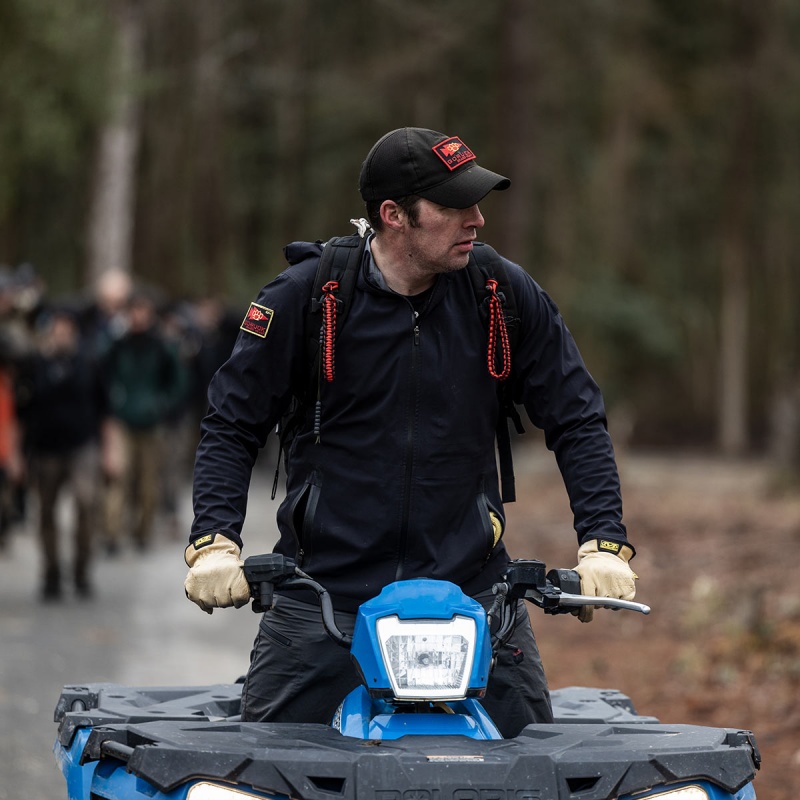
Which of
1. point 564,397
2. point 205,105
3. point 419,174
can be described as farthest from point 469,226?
point 205,105

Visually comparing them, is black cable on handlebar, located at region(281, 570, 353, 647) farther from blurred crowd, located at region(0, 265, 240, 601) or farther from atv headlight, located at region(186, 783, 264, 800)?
blurred crowd, located at region(0, 265, 240, 601)

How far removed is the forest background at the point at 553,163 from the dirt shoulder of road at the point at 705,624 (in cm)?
1214

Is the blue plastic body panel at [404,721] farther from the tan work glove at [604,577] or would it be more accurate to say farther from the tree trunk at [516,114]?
the tree trunk at [516,114]

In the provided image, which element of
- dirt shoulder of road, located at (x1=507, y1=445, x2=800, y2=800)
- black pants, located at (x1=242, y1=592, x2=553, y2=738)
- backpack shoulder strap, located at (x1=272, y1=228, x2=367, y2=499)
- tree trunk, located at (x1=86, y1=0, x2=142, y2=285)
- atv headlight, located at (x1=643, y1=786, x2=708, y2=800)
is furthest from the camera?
tree trunk, located at (x1=86, y1=0, x2=142, y2=285)

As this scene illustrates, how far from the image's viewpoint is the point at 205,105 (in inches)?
1720

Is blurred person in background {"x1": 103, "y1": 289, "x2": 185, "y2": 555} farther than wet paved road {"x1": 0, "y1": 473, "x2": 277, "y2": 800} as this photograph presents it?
Yes

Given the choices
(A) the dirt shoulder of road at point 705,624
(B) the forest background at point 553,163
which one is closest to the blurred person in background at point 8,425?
(A) the dirt shoulder of road at point 705,624

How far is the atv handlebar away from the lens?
157 inches

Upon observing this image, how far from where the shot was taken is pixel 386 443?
4.42 m

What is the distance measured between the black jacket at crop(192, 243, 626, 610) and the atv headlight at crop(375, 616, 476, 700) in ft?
2.19

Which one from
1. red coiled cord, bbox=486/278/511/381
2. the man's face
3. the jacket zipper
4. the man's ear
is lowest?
the jacket zipper

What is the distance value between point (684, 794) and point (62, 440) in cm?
1069

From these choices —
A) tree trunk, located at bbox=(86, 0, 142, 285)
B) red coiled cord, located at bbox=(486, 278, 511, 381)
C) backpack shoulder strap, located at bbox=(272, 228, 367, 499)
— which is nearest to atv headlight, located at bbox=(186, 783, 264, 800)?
backpack shoulder strap, located at bbox=(272, 228, 367, 499)

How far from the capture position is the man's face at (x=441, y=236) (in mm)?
4406
